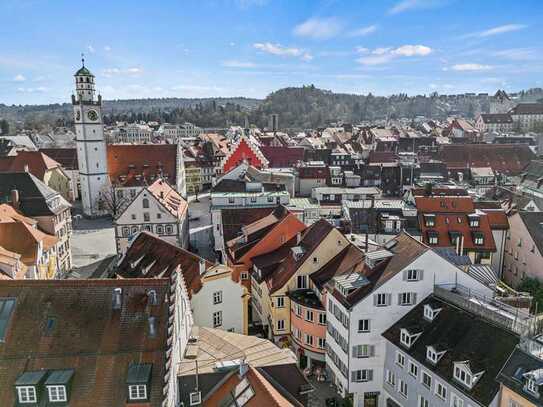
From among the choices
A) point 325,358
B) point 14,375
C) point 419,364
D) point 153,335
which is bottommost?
point 325,358

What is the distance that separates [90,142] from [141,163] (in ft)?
34.1

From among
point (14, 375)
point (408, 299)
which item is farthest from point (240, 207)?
point (14, 375)

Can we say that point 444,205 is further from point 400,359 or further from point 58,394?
point 58,394

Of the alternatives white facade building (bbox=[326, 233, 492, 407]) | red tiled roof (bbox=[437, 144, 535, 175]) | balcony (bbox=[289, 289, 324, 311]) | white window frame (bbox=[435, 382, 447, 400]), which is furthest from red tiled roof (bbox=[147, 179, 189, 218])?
red tiled roof (bbox=[437, 144, 535, 175])

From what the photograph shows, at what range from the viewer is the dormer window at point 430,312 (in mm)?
31812

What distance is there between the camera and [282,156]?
12175cm

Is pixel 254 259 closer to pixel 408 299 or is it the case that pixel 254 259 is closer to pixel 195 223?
pixel 408 299

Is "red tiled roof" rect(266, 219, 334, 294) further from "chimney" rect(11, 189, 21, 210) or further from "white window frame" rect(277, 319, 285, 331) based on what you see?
"chimney" rect(11, 189, 21, 210)

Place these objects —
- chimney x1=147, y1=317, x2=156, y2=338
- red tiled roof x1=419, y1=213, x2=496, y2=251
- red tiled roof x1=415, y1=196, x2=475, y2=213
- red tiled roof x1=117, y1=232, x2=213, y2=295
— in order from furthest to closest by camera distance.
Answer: red tiled roof x1=415, y1=196, x2=475, y2=213
red tiled roof x1=419, y1=213, x2=496, y2=251
red tiled roof x1=117, y1=232, x2=213, y2=295
chimney x1=147, y1=317, x2=156, y2=338

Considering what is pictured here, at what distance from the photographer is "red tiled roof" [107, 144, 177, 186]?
301 ft

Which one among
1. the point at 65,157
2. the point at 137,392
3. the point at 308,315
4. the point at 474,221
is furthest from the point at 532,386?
the point at 65,157

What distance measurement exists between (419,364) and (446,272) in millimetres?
7100

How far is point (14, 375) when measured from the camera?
2350 cm

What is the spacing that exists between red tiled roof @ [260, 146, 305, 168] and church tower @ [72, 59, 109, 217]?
4340 centimetres
